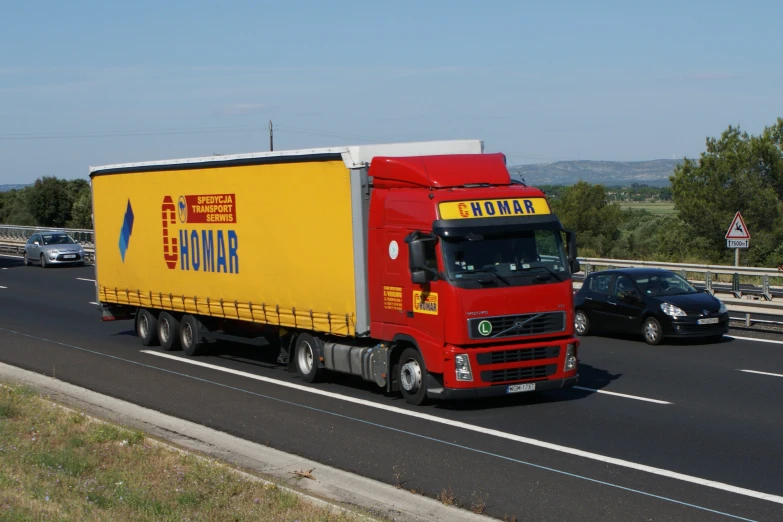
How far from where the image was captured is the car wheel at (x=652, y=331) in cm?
1864

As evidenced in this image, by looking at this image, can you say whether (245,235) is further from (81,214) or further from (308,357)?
(81,214)

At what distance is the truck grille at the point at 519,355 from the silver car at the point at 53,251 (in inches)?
1344

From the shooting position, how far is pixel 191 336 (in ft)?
59.3

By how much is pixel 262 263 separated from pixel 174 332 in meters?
4.03

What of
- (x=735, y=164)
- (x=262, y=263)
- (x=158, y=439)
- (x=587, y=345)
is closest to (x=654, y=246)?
(x=735, y=164)

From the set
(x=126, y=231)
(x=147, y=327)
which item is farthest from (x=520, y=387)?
(x=126, y=231)

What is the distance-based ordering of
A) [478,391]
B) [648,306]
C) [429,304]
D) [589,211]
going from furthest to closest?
[589,211] → [648,306] → [429,304] → [478,391]

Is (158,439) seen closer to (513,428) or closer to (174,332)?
(513,428)

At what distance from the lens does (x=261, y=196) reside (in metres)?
15.2

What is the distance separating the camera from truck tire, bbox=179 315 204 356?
58.4 feet

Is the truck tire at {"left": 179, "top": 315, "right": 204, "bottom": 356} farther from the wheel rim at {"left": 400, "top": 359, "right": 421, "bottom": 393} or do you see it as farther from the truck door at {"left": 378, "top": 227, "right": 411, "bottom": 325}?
the wheel rim at {"left": 400, "top": 359, "right": 421, "bottom": 393}

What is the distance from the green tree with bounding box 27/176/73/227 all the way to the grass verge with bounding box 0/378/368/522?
83822mm

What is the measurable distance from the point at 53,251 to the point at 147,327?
25.3 metres

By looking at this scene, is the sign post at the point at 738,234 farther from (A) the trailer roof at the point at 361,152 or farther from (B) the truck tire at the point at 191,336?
(B) the truck tire at the point at 191,336
